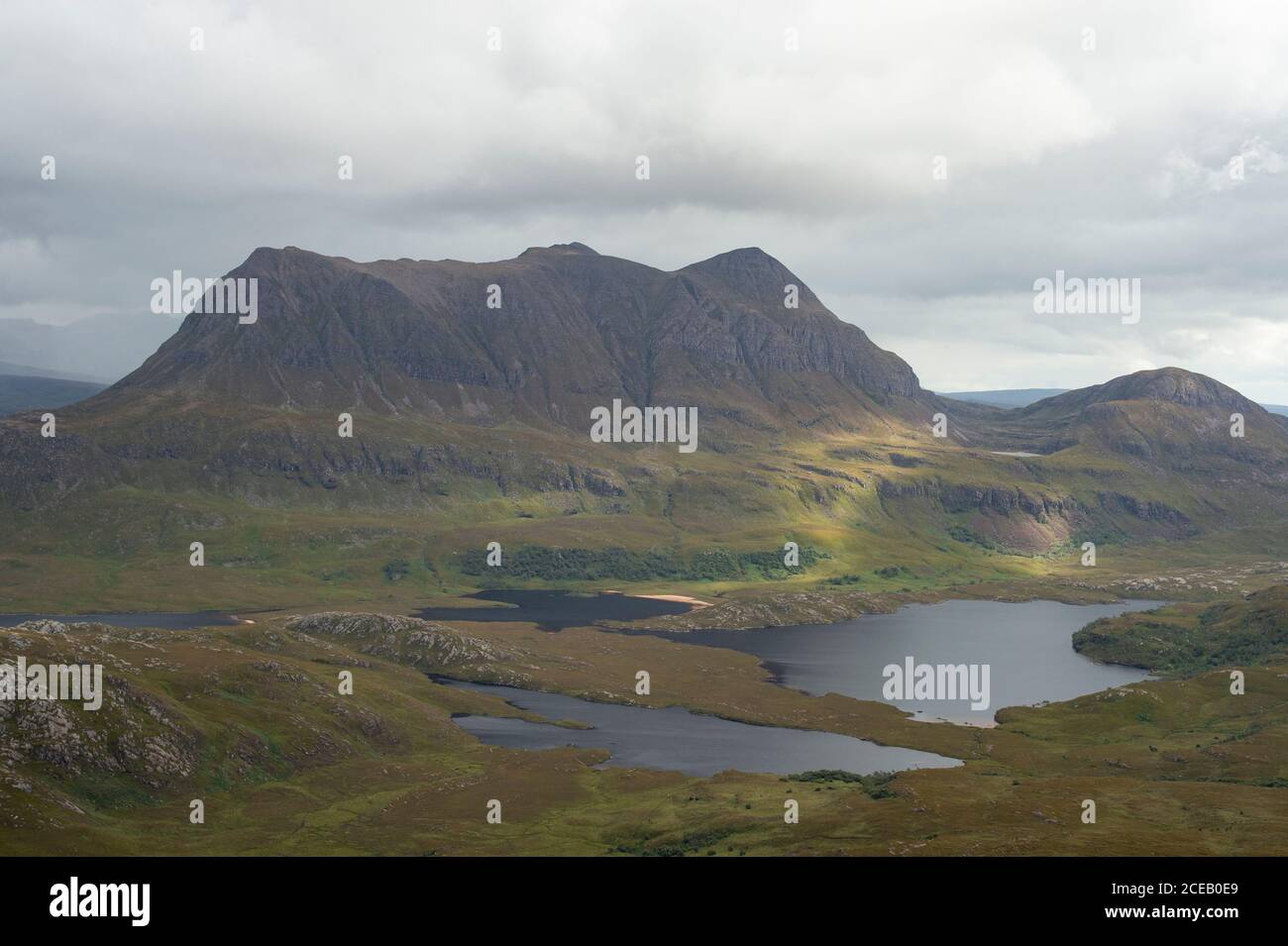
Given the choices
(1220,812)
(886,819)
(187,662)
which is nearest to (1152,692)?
(1220,812)
